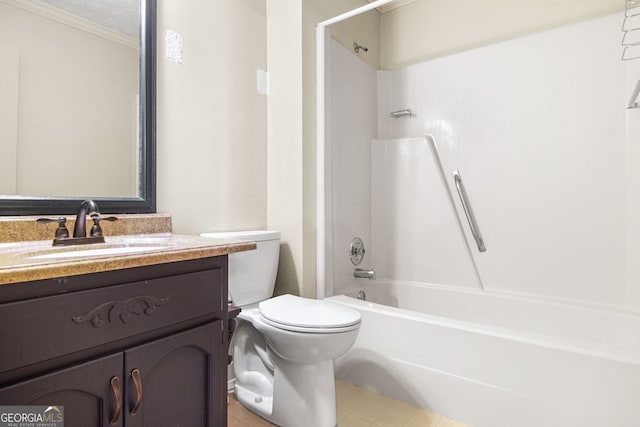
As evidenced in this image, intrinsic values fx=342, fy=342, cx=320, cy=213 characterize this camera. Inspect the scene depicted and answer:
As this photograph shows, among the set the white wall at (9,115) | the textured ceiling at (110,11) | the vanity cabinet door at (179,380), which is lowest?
the vanity cabinet door at (179,380)

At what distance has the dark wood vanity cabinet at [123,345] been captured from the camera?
66 centimetres

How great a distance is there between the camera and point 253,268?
5.48ft

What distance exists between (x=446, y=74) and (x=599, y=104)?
90 centimetres

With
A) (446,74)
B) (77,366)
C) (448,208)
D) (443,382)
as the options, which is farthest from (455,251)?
(77,366)

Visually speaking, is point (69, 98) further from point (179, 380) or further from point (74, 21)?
point (179, 380)

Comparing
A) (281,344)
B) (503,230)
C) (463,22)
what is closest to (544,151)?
(503,230)

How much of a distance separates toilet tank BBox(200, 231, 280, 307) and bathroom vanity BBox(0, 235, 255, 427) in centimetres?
56

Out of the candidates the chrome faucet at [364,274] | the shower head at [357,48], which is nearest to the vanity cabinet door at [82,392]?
the chrome faucet at [364,274]

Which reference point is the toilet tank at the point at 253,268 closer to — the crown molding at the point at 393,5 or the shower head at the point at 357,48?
the shower head at the point at 357,48

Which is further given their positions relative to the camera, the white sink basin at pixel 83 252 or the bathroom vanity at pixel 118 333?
the white sink basin at pixel 83 252

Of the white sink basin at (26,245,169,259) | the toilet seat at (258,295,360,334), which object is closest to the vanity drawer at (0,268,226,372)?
the white sink basin at (26,245,169,259)

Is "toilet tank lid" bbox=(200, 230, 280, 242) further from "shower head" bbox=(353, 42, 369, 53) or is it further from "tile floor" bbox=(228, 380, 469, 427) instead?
"shower head" bbox=(353, 42, 369, 53)

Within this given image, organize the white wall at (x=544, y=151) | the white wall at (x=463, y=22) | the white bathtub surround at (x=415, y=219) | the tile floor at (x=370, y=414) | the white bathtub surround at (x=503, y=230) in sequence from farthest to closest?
the white bathtub surround at (x=415, y=219) → the white wall at (x=463, y=22) → the white wall at (x=544, y=151) → the tile floor at (x=370, y=414) → the white bathtub surround at (x=503, y=230)

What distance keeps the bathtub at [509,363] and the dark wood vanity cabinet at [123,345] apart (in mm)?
903
